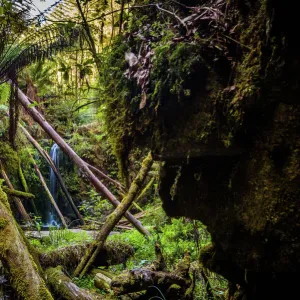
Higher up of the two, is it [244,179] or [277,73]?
[277,73]

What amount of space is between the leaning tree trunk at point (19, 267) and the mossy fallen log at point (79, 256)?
1511 mm

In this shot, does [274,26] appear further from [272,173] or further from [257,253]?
[257,253]

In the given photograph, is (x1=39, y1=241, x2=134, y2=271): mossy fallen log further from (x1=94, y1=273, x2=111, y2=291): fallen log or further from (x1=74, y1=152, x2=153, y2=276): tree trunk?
(x1=94, y1=273, x2=111, y2=291): fallen log

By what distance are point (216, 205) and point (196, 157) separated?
0.93 ft

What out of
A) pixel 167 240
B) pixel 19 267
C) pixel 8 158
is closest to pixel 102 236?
pixel 19 267

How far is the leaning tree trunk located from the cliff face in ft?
6.21

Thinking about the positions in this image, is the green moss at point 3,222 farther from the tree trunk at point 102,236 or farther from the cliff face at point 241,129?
the cliff face at point 241,129

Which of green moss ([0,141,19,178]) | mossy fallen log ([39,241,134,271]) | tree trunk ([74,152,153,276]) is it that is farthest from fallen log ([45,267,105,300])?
green moss ([0,141,19,178])

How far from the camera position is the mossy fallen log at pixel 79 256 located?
14.4ft

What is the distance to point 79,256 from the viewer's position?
15.1 ft

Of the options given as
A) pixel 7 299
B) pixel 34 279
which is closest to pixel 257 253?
pixel 34 279

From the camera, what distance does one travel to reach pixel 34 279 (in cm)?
286

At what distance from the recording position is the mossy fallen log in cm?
438

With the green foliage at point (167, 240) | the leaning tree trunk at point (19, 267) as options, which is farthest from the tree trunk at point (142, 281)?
the green foliage at point (167, 240)
